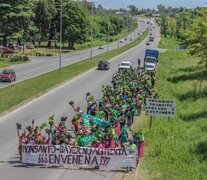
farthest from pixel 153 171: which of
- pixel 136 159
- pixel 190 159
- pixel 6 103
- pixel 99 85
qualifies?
pixel 99 85

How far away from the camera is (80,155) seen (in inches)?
768

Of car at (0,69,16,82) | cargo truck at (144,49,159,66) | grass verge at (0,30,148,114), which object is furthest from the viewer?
cargo truck at (144,49,159,66)

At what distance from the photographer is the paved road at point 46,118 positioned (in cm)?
1889

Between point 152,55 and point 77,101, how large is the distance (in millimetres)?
38314

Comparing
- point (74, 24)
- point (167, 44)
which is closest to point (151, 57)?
point (74, 24)

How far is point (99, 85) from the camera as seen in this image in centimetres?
4925

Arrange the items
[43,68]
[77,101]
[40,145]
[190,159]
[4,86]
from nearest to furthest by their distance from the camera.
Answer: [40,145], [190,159], [77,101], [4,86], [43,68]

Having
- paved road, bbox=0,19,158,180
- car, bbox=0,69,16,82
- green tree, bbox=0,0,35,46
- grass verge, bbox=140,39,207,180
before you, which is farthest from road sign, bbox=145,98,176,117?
green tree, bbox=0,0,35,46

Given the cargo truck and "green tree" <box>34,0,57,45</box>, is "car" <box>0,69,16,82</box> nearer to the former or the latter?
the cargo truck

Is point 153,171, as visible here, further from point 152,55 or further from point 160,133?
point 152,55

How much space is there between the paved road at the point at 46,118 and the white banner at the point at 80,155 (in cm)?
36

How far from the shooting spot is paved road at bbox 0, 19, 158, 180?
18.9 m

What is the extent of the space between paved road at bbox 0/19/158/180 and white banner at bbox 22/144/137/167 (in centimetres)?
36

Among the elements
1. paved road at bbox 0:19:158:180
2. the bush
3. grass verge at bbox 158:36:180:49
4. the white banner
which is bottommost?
grass verge at bbox 158:36:180:49
